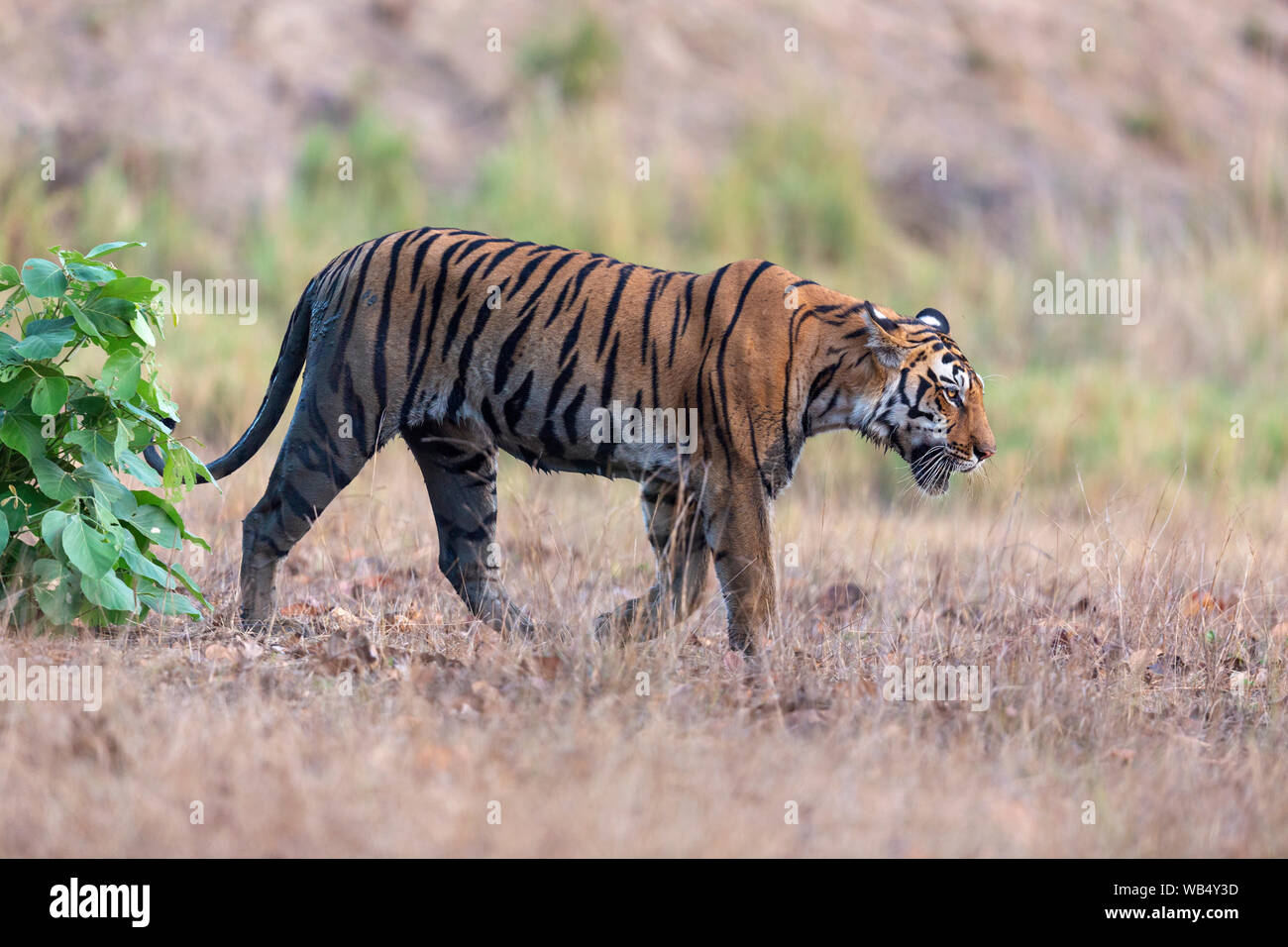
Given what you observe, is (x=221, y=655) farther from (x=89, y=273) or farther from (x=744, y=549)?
(x=744, y=549)

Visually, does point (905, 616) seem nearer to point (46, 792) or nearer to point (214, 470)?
point (214, 470)

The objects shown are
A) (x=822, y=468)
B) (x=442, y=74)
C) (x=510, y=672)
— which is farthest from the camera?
(x=442, y=74)

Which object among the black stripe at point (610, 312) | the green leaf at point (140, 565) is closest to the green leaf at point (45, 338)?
the green leaf at point (140, 565)

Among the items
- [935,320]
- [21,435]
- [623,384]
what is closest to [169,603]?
[21,435]

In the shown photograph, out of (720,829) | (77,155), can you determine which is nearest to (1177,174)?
(77,155)

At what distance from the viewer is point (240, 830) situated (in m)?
3.18

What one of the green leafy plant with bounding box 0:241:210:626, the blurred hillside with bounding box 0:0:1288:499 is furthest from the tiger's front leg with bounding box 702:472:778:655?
the blurred hillside with bounding box 0:0:1288:499

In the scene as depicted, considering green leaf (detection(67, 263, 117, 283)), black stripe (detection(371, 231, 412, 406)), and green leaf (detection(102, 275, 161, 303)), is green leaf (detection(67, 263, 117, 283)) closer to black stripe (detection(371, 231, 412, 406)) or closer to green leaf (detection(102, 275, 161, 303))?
green leaf (detection(102, 275, 161, 303))

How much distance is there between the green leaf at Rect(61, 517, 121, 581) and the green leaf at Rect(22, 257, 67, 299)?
72 cm

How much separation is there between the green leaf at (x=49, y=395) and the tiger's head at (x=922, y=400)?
8.80ft

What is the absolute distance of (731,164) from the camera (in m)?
14.2

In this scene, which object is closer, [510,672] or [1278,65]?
[510,672]

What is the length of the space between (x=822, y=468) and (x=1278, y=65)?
12.0 meters

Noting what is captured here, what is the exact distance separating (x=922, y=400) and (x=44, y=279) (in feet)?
9.80
